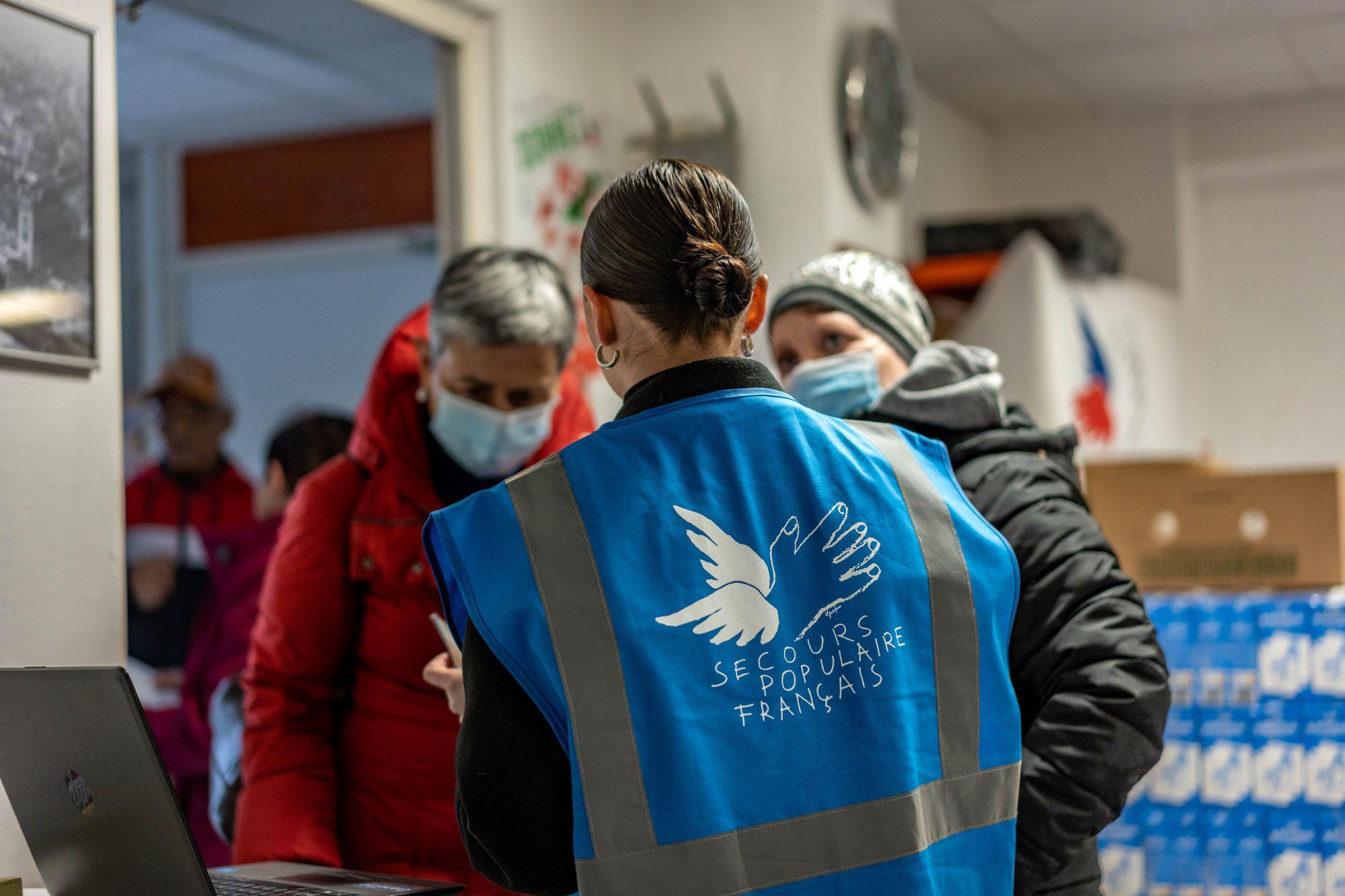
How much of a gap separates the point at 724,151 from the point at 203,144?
303 centimetres

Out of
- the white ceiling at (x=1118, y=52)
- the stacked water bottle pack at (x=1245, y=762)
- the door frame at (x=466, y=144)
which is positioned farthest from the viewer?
the white ceiling at (x=1118, y=52)

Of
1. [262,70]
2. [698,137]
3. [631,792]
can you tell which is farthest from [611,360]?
[262,70]

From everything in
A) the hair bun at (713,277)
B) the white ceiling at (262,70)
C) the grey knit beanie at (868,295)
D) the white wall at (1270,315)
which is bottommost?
the hair bun at (713,277)

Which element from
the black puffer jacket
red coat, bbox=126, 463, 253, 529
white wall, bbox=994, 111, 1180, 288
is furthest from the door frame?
white wall, bbox=994, 111, 1180, 288

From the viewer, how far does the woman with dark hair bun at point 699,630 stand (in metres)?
1.07

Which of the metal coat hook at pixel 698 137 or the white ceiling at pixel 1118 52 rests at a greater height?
the white ceiling at pixel 1118 52

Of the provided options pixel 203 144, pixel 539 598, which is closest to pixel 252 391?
pixel 203 144

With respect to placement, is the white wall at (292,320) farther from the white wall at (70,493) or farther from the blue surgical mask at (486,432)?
the blue surgical mask at (486,432)

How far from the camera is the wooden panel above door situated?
5289mm

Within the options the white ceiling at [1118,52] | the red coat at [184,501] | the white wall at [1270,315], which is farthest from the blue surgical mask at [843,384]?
the white wall at [1270,315]

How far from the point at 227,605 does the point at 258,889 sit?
1.41m

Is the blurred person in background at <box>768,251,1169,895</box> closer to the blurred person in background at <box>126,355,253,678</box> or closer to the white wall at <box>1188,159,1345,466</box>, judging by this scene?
the blurred person in background at <box>126,355,253,678</box>

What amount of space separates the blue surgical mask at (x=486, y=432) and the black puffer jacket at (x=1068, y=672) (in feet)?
1.95

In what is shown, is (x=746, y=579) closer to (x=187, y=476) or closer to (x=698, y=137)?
(x=698, y=137)
